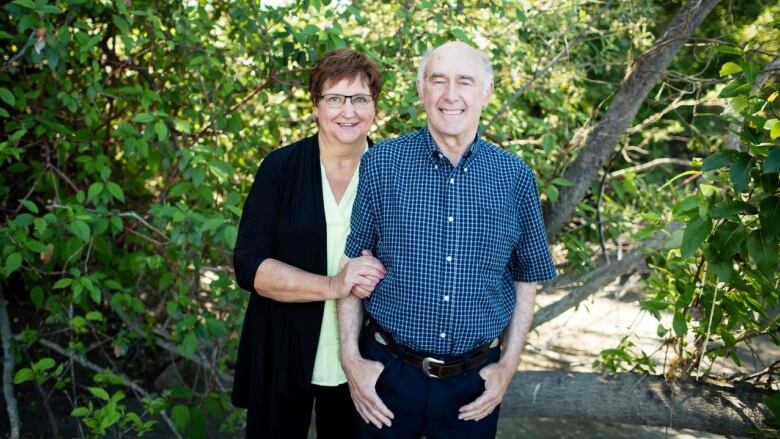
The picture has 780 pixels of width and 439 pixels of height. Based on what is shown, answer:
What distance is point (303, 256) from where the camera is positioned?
256 centimetres

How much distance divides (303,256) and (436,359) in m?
0.57

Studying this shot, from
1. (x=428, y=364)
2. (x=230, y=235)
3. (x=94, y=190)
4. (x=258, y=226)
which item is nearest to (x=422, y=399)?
(x=428, y=364)

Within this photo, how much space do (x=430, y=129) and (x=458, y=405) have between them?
86 cm

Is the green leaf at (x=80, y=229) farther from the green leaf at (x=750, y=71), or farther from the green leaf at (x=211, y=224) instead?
the green leaf at (x=750, y=71)

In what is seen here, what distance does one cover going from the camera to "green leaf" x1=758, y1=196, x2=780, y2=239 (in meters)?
2.44

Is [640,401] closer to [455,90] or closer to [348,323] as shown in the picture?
[348,323]

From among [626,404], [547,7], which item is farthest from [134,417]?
[547,7]

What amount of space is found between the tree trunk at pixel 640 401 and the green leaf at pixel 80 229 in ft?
6.83

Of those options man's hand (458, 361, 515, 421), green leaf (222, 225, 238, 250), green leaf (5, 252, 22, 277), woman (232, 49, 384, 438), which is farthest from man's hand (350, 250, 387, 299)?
green leaf (5, 252, 22, 277)

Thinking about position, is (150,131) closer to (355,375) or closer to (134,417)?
(134,417)

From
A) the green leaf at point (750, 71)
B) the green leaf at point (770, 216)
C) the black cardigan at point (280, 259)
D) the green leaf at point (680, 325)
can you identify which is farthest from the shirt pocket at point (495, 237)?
the green leaf at point (680, 325)

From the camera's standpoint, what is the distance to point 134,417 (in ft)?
10.2

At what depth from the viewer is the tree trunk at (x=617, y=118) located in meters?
4.09

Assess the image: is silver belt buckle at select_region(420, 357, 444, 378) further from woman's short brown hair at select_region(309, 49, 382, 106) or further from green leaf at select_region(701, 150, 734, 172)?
green leaf at select_region(701, 150, 734, 172)
